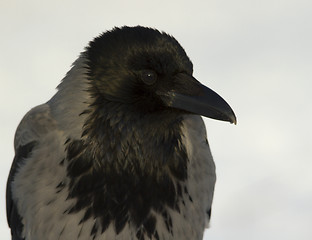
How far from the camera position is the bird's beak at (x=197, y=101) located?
27.1 feet

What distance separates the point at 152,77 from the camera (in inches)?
327

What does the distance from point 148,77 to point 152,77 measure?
1.8 inches

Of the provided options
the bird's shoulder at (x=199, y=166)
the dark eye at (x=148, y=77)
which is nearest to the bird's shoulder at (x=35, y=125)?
the dark eye at (x=148, y=77)

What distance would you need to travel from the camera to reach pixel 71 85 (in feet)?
28.7

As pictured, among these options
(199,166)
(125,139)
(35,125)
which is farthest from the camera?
(199,166)

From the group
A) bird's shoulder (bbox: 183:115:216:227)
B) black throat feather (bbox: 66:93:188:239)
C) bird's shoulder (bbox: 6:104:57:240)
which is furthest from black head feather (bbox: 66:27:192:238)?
bird's shoulder (bbox: 6:104:57:240)

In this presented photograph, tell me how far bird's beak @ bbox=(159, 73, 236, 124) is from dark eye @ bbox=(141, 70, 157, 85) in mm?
178

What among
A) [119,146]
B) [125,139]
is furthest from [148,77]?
[119,146]

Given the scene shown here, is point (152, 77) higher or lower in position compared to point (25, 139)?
higher

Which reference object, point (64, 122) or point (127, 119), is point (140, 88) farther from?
point (64, 122)

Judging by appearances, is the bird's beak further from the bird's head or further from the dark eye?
the dark eye

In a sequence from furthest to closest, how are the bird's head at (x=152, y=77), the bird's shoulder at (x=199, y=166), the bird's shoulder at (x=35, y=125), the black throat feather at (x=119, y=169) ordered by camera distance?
the bird's shoulder at (x=199, y=166), the bird's shoulder at (x=35, y=125), the black throat feather at (x=119, y=169), the bird's head at (x=152, y=77)

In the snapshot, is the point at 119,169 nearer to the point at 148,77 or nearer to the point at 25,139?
the point at 148,77

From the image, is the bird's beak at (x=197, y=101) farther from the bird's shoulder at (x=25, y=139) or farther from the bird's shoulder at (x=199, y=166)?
the bird's shoulder at (x=25, y=139)
